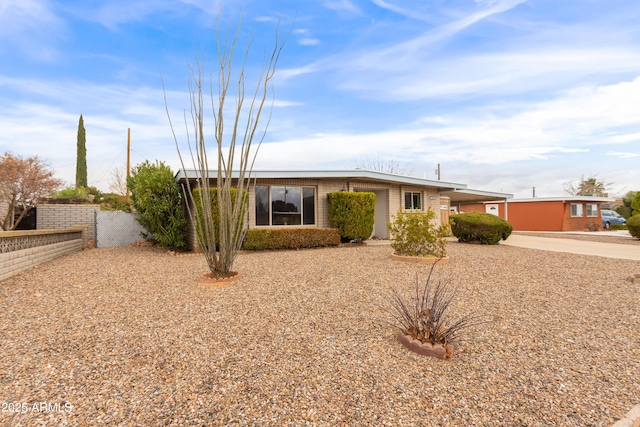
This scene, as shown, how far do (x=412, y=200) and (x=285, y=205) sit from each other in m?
6.62

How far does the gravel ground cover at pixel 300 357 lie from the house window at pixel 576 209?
22784 mm

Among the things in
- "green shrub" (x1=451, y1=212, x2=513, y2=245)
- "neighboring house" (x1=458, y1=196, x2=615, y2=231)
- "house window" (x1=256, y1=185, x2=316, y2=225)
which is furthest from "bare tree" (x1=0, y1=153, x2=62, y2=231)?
"neighboring house" (x1=458, y1=196, x2=615, y2=231)

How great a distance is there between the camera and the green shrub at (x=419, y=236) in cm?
822

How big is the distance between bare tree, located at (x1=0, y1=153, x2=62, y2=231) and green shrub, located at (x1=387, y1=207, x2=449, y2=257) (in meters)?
15.1

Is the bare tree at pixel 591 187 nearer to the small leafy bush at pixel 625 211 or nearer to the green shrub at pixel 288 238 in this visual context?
the small leafy bush at pixel 625 211

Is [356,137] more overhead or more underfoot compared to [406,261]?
more overhead

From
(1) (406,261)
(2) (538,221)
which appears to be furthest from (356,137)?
(2) (538,221)

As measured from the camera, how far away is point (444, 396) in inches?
96.9

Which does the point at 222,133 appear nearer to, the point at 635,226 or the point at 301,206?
the point at 301,206

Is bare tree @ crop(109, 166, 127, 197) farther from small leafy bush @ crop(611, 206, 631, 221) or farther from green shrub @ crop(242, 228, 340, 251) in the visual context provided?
small leafy bush @ crop(611, 206, 631, 221)

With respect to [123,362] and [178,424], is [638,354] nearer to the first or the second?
[178,424]

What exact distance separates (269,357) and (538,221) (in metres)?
28.2

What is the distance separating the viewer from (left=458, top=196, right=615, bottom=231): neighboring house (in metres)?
23.6

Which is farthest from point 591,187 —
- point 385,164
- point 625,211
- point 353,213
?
point 353,213
